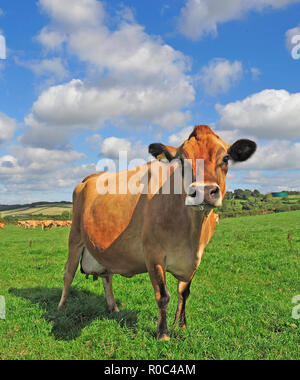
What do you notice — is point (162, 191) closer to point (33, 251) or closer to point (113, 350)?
point (113, 350)

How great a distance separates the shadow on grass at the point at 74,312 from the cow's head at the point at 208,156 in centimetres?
296

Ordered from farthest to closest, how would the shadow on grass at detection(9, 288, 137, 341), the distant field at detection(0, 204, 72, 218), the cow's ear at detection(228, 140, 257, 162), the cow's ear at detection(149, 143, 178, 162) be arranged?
1. the distant field at detection(0, 204, 72, 218)
2. the shadow on grass at detection(9, 288, 137, 341)
3. the cow's ear at detection(149, 143, 178, 162)
4. the cow's ear at detection(228, 140, 257, 162)

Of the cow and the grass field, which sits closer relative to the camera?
the cow

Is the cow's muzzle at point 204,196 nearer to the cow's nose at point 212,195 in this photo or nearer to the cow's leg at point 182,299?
the cow's nose at point 212,195

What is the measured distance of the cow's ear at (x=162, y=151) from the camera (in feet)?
13.4

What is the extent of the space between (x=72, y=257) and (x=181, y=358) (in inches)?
131

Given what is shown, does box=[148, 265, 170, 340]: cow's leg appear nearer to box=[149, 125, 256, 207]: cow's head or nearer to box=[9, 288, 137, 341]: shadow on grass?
box=[9, 288, 137, 341]: shadow on grass

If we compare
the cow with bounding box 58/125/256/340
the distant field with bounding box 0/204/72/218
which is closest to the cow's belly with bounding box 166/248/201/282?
the cow with bounding box 58/125/256/340

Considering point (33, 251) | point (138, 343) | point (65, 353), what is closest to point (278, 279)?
point (138, 343)

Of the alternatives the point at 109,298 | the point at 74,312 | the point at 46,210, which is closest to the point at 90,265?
the point at 109,298

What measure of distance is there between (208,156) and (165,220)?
44.4 inches

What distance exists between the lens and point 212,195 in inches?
128

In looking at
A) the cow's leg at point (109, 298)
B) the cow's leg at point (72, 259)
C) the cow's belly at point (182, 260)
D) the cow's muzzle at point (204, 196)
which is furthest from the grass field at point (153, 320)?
the cow's muzzle at point (204, 196)

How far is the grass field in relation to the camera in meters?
4.28
